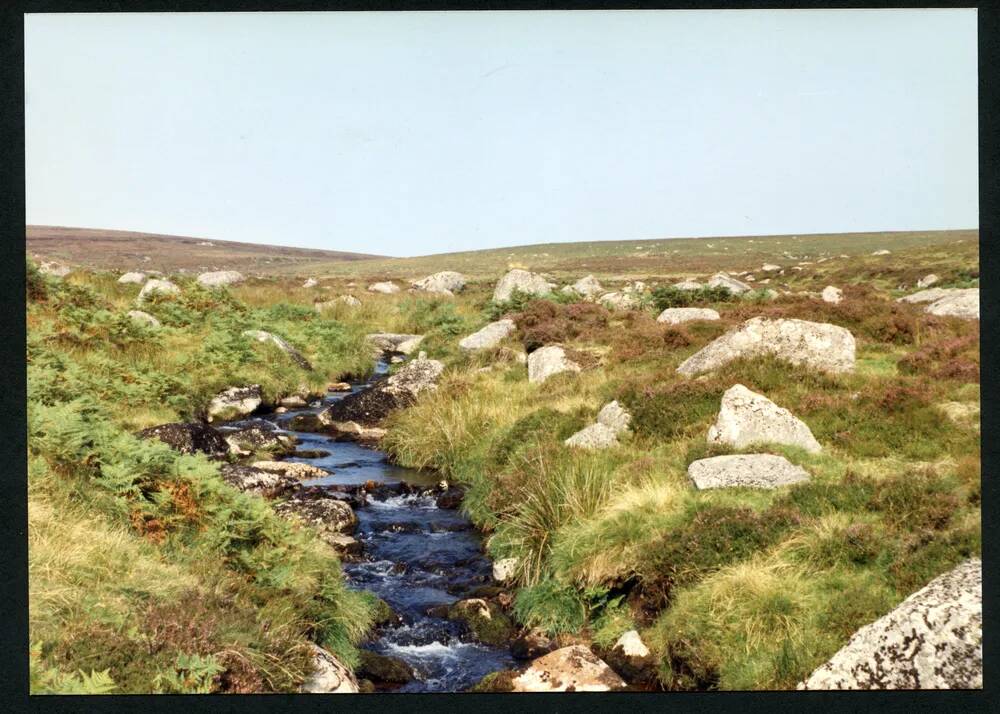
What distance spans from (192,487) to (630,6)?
25.6 feet

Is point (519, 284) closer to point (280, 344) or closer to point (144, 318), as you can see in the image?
point (280, 344)

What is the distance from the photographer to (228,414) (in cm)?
1848

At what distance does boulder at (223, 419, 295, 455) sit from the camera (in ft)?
49.9

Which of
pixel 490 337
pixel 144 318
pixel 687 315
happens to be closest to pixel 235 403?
pixel 144 318

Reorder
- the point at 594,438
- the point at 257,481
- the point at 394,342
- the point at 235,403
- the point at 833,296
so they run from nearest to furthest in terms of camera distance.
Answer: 1. the point at 594,438
2. the point at 257,481
3. the point at 235,403
4. the point at 833,296
5. the point at 394,342

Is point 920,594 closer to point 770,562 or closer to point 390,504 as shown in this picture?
point 770,562

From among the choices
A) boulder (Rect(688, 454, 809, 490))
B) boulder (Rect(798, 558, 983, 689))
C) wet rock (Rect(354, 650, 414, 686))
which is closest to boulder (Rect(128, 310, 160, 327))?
wet rock (Rect(354, 650, 414, 686))

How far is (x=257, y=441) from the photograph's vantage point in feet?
51.5

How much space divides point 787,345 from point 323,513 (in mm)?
9469

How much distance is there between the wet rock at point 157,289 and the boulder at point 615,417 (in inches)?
757

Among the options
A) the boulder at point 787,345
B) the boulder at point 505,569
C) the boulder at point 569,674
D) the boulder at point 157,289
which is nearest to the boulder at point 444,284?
the boulder at point 157,289

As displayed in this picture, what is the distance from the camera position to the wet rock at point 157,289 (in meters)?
25.7

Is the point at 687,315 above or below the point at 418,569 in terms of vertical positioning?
above

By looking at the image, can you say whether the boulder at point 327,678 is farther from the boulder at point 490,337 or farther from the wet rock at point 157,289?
the wet rock at point 157,289
